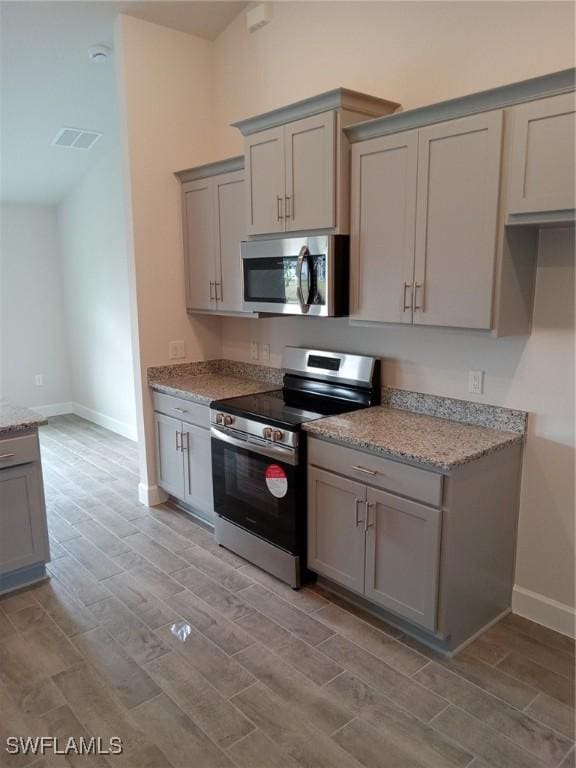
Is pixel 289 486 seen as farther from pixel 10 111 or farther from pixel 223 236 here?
pixel 10 111

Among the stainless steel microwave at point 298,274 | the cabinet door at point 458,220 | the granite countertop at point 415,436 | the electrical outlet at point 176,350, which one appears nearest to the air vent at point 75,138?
the electrical outlet at point 176,350

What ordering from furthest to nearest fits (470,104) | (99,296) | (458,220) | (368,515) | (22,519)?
(99,296), (22,519), (368,515), (458,220), (470,104)

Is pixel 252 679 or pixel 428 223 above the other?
pixel 428 223

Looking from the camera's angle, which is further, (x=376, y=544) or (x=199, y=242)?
(x=199, y=242)

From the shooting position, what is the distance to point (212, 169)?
11.7ft

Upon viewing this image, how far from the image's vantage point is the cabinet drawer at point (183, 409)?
11.3 feet

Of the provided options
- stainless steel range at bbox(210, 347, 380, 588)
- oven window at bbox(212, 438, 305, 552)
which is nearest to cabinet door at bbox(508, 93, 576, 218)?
stainless steel range at bbox(210, 347, 380, 588)

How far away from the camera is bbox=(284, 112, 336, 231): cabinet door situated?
2.68 m

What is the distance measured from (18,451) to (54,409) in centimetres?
408

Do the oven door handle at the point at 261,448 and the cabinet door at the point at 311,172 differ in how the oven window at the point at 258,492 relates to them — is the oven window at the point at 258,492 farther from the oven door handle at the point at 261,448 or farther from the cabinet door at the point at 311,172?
the cabinet door at the point at 311,172

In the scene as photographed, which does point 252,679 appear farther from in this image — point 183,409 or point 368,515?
point 183,409

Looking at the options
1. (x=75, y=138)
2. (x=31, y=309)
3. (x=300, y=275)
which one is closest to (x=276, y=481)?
(x=300, y=275)

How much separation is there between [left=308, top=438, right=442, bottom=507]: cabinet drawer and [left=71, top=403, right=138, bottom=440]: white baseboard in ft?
11.0

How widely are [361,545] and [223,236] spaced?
211 cm
